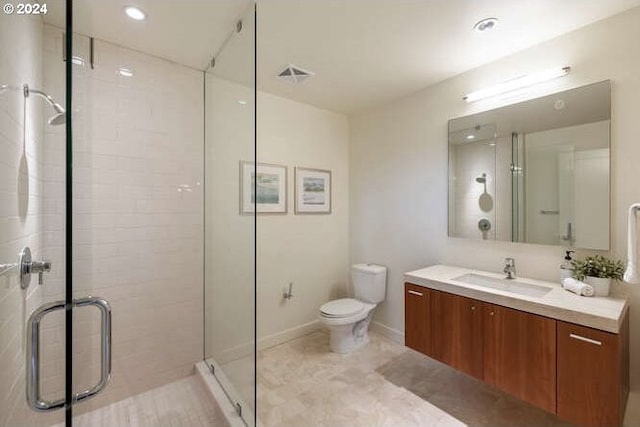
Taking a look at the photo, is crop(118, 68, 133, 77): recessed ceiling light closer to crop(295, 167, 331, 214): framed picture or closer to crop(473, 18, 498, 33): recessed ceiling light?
crop(295, 167, 331, 214): framed picture

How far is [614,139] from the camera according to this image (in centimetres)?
165

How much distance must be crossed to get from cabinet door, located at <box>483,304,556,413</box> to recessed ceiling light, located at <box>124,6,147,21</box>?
266cm

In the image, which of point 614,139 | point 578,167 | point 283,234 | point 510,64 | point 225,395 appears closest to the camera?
point 614,139

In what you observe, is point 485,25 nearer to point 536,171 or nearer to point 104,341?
point 536,171

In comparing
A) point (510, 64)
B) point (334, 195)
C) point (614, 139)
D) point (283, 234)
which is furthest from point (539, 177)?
point (283, 234)

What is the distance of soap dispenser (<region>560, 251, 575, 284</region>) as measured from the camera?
1748 mm

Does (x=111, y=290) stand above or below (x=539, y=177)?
below

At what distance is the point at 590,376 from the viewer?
1312 millimetres

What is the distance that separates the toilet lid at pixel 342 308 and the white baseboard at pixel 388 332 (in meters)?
0.46

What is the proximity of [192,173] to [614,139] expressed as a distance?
2818 mm

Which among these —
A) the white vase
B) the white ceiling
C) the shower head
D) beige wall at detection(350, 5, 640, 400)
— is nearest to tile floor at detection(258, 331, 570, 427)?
beige wall at detection(350, 5, 640, 400)

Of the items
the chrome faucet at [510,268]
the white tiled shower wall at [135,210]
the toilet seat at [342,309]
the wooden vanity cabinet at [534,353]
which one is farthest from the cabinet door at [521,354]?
the white tiled shower wall at [135,210]

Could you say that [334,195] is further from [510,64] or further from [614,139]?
[614,139]

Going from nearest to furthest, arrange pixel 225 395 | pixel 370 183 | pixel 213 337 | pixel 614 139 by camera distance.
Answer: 1. pixel 614 139
2. pixel 225 395
3. pixel 213 337
4. pixel 370 183
